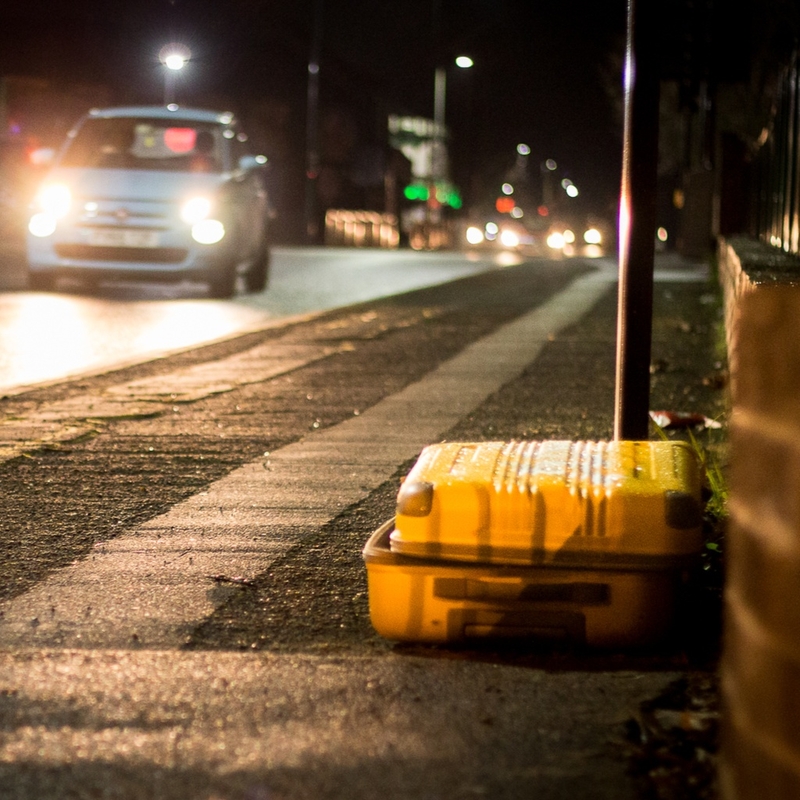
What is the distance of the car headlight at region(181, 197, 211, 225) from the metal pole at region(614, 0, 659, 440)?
10313 millimetres

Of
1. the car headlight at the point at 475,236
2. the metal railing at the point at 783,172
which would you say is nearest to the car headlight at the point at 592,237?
the car headlight at the point at 475,236

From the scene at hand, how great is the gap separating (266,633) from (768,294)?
218cm

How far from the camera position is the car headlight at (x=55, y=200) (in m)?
15.5

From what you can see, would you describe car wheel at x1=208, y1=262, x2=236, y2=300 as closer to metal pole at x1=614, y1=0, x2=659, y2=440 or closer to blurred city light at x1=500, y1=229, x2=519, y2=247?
metal pole at x1=614, y1=0, x2=659, y2=440

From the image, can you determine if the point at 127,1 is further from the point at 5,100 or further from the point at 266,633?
the point at 266,633

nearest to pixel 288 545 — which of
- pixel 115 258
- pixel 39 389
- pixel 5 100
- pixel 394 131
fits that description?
pixel 39 389

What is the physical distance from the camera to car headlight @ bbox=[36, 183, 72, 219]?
15500mm

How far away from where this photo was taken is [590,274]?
22.7 meters

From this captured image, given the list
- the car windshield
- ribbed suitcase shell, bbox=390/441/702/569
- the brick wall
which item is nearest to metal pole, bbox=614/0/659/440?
ribbed suitcase shell, bbox=390/441/702/569

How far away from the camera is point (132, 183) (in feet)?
50.8

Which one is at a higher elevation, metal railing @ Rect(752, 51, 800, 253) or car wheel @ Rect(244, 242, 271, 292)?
metal railing @ Rect(752, 51, 800, 253)

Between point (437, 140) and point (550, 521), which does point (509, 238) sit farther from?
point (550, 521)

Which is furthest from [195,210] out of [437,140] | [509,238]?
[437,140]

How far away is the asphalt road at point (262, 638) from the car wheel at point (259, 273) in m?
8.76
